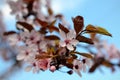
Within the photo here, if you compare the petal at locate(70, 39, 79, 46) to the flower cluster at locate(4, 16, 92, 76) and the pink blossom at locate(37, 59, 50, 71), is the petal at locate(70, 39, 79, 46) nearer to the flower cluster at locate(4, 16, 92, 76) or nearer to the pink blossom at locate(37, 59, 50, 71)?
the flower cluster at locate(4, 16, 92, 76)

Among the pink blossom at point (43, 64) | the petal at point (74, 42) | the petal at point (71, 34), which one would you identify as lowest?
the pink blossom at point (43, 64)

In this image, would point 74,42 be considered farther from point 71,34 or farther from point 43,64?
point 43,64

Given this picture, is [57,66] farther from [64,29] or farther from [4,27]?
[4,27]

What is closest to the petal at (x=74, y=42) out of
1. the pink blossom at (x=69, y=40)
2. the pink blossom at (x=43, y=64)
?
the pink blossom at (x=69, y=40)

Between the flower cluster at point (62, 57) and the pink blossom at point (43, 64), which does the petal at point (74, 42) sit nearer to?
the flower cluster at point (62, 57)

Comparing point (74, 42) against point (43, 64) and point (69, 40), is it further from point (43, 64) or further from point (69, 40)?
point (43, 64)

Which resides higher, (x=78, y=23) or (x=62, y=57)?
(x=78, y=23)

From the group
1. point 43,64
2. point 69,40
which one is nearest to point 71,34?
point 69,40

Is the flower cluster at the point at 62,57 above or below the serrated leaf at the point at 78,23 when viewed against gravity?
below
